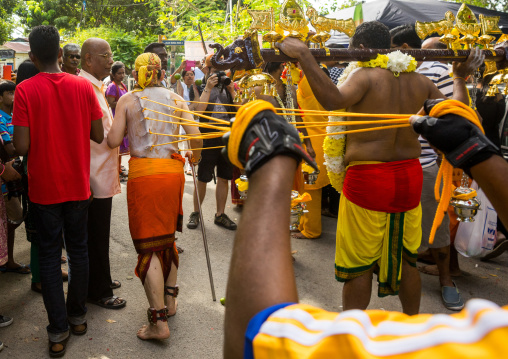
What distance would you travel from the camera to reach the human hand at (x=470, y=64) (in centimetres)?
238

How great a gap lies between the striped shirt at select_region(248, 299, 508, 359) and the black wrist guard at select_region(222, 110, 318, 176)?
0.92 ft

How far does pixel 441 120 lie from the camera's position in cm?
133

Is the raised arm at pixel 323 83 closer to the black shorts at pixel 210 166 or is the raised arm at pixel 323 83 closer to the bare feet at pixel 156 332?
the bare feet at pixel 156 332

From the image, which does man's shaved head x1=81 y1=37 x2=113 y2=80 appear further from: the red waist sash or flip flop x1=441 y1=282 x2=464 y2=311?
flip flop x1=441 y1=282 x2=464 y2=311

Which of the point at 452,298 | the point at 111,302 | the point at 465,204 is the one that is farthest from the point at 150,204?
the point at 452,298

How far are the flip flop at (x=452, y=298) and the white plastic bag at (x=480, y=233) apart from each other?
1.98 ft

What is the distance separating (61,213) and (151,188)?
645 millimetres

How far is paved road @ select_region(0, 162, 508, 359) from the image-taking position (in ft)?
10.2

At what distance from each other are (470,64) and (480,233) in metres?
2.39

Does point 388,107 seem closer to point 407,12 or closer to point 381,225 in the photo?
point 381,225

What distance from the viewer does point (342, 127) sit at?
284 centimetres

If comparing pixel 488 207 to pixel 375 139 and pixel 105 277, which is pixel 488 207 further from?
pixel 105 277

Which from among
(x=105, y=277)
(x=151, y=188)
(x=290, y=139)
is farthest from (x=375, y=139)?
(x=105, y=277)

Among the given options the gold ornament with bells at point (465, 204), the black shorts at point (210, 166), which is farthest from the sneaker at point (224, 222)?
the gold ornament with bells at point (465, 204)
